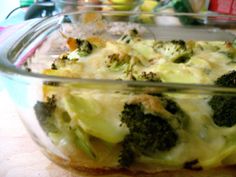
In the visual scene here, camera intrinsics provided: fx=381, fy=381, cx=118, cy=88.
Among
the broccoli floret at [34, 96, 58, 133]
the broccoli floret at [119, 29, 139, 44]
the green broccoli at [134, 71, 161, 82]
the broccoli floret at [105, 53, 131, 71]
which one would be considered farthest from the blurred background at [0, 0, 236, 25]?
the broccoli floret at [34, 96, 58, 133]

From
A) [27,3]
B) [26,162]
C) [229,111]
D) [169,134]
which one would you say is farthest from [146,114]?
[27,3]

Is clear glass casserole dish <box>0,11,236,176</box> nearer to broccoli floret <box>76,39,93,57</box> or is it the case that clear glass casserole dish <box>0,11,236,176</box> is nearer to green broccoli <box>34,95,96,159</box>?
green broccoli <box>34,95,96,159</box>

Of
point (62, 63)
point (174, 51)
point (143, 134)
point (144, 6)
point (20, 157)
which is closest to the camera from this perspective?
point (143, 134)

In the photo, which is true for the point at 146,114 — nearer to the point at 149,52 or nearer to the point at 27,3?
the point at 149,52

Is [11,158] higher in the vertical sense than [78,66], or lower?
lower

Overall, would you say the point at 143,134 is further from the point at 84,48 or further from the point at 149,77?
the point at 84,48

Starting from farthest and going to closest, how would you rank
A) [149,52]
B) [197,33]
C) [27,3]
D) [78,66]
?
[27,3] → [197,33] → [149,52] → [78,66]

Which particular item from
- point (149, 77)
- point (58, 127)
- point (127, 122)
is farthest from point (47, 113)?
point (149, 77)
